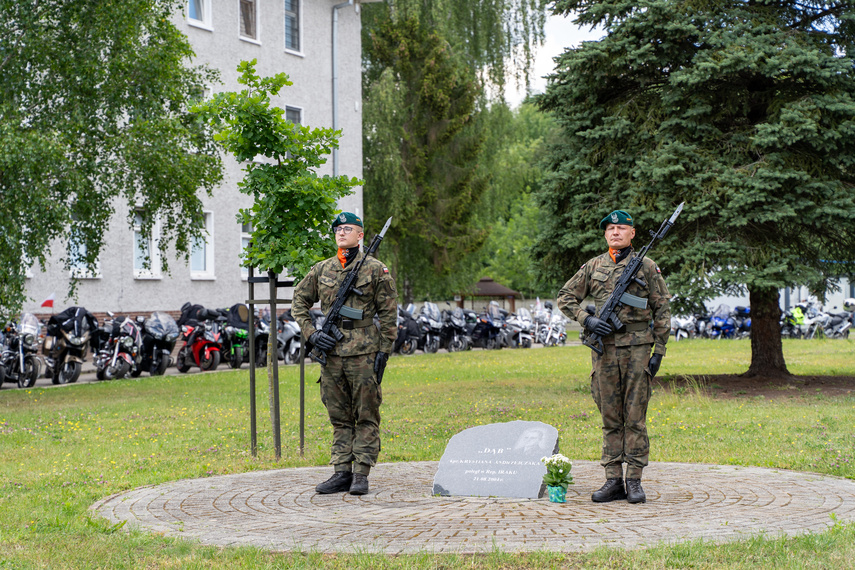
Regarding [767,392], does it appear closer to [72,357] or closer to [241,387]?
[241,387]

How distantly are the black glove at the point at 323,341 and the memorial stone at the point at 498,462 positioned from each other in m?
1.24

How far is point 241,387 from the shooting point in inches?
666

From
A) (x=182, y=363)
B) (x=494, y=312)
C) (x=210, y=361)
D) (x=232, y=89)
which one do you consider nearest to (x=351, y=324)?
(x=182, y=363)

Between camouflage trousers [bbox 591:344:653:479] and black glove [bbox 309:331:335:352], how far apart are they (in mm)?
1948

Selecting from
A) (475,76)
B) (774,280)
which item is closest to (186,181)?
(774,280)

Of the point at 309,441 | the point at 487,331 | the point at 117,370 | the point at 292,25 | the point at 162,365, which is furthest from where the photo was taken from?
the point at 487,331

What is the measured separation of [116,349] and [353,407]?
12812 millimetres

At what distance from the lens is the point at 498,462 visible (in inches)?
284

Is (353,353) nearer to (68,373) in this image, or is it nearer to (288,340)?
(68,373)

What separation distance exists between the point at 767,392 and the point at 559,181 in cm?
451

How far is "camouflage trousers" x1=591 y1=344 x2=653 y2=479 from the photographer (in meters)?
6.67

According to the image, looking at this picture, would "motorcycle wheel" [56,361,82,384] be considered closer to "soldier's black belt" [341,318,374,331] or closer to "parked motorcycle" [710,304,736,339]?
"soldier's black belt" [341,318,374,331]

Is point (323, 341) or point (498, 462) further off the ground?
point (323, 341)

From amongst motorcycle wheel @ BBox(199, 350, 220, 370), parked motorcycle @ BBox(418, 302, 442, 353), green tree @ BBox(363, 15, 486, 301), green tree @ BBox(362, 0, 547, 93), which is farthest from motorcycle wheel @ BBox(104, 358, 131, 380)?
green tree @ BBox(362, 0, 547, 93)
